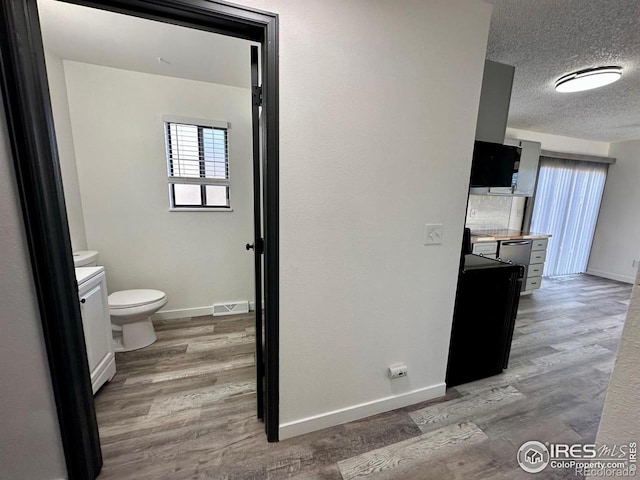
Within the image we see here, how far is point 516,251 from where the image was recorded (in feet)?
11.6

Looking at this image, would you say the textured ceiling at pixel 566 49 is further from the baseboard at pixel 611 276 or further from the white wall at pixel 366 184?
the baseboard at pixel 611 276

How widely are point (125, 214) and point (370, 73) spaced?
8.24ft

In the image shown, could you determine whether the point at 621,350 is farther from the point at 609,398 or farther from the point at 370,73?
the point at 370,73

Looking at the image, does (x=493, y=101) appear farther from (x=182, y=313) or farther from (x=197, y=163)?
(x=182, y=313)

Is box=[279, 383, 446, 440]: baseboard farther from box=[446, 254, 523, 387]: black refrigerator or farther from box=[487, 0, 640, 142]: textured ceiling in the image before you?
box=[487, 0, 640, 142]: textured ceiling

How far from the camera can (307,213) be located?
4.24 ft

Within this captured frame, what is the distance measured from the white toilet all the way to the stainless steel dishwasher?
403 cm

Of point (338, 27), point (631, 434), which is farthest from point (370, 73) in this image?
point (631, 434)

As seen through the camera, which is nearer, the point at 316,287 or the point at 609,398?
the point at 609,398

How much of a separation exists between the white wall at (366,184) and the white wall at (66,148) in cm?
199

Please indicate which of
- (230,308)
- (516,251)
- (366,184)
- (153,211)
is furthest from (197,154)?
(516,251)

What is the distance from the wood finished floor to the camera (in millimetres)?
1324

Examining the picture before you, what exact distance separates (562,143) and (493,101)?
170 inches

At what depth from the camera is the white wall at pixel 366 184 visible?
1.21m
